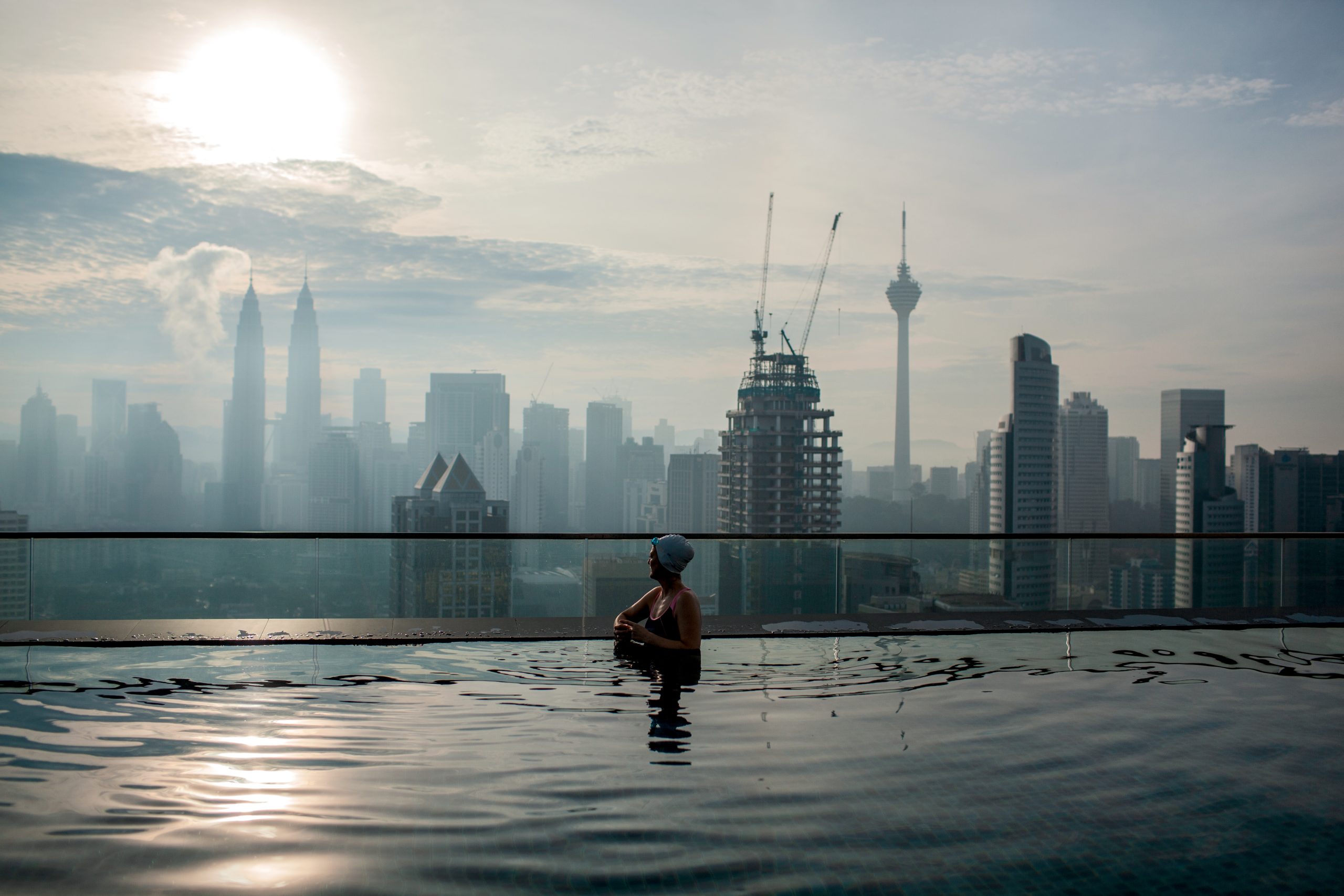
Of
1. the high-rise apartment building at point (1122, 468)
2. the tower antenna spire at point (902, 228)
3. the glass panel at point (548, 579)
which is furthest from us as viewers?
the tower antenna spire at point (902, 228)

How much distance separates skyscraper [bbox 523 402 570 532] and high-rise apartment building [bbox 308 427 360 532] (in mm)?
4997

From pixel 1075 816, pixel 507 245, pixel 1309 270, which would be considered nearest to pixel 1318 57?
pixel 1309 270

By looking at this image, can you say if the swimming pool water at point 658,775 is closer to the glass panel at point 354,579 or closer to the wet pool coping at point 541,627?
the wet pool coping at point 541,627

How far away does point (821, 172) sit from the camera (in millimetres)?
20719

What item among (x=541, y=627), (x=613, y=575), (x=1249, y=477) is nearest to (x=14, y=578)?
(x=541, y=627)

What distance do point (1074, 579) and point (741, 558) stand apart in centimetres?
334

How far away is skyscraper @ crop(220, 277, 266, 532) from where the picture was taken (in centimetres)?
2425

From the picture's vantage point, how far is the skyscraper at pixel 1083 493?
356 inches

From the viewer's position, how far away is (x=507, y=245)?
6050 cm

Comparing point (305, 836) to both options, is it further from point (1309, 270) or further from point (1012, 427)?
point (1012, 427)

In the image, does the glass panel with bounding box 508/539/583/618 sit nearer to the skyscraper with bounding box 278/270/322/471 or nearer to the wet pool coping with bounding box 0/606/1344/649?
the wet pool coping with bounding box 0/606/1344/649

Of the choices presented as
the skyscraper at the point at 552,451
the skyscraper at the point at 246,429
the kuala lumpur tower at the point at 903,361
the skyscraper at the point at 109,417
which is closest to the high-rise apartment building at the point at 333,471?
the skyscraper at the point at 246,429

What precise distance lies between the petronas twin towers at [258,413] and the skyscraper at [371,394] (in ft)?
7.35

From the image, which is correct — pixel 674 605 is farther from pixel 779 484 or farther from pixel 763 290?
pixel 763 290
